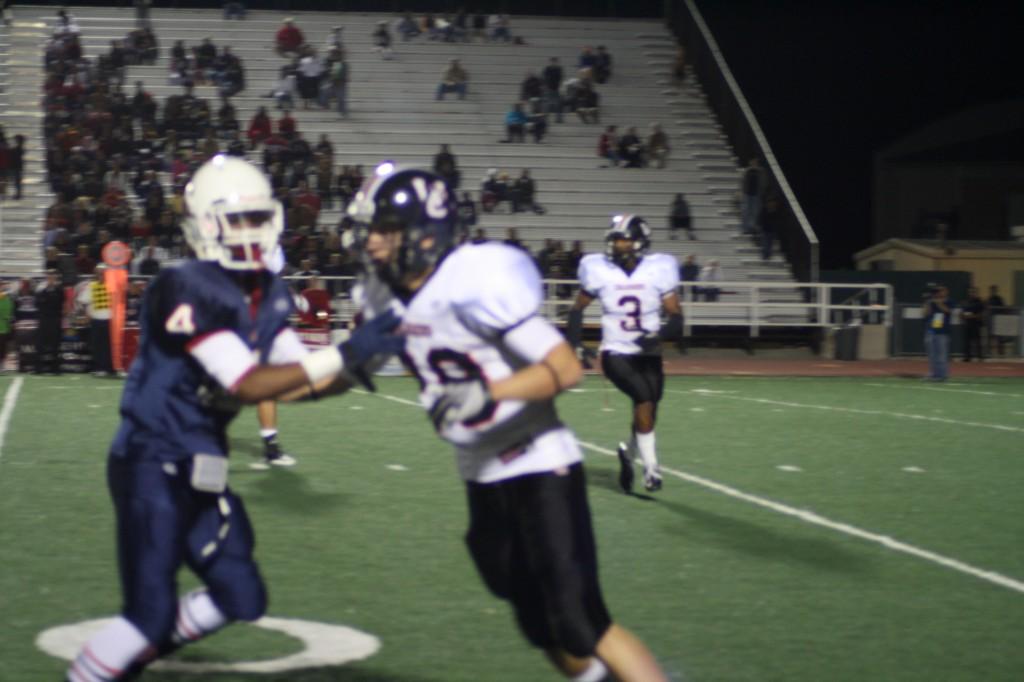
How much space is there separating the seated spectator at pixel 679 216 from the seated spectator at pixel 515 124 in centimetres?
429

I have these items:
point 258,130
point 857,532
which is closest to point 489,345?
point 857,532

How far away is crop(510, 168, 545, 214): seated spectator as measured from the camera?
29.6 m

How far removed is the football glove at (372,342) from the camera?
425 cm

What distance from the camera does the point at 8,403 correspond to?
15.8 metres

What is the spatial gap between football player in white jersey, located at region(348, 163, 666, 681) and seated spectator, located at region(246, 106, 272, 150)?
24.9m

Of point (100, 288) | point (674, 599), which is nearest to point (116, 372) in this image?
point (100, 288)

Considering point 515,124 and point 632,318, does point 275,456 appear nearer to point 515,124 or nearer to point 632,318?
point 632,318

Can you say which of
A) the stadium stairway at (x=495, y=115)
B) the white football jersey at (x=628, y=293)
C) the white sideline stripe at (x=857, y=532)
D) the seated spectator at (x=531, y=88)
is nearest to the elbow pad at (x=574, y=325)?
the white football jersey at (x=628, y=293)

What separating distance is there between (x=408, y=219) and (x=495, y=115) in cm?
2928

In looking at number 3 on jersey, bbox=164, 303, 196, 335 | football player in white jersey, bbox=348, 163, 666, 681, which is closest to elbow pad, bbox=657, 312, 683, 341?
football player in white jersey, bbox=348, 163, 666, 681

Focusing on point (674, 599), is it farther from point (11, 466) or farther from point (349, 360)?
point (11, 466)

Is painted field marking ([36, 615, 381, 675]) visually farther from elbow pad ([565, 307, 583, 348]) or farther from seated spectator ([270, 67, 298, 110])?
seated spectator ([270, 67, 298, 110])

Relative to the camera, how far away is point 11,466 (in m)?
10.8

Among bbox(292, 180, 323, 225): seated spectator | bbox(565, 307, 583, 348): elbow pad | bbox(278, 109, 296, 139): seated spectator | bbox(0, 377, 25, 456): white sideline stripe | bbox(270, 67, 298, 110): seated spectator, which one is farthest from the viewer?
bbox(270, 67, 298, 110): seated spectator
